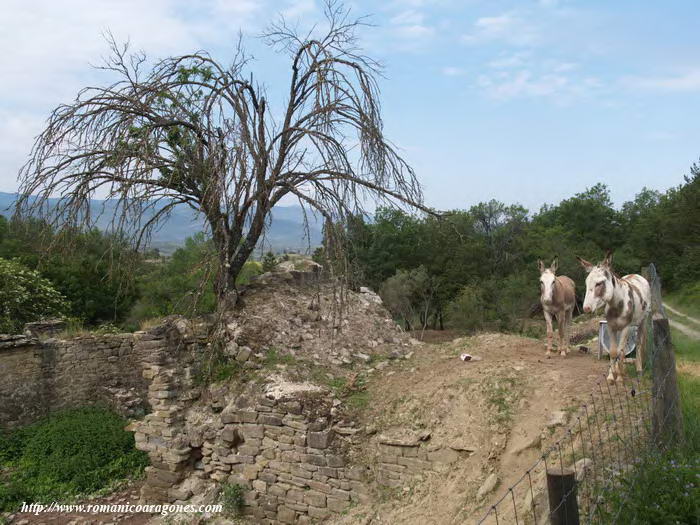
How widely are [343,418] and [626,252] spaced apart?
3806 cm

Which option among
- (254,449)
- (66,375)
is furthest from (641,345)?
(66,375)

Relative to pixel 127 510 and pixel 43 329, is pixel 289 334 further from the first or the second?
pixel 43 329

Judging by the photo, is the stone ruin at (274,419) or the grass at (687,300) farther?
the grass at (687,300)

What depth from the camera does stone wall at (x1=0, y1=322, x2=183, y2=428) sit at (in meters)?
11.6

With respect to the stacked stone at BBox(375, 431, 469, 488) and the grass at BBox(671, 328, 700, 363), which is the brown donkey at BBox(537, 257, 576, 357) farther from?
the grass at BBox(671, 328, 700, 363)

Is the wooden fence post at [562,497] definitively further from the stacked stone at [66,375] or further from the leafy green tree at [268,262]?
the stacked stone at [66,375]

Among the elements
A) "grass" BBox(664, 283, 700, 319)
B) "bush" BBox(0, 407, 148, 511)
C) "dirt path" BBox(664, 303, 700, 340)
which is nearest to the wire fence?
"bush" BBox(0, 407, 148, 511)

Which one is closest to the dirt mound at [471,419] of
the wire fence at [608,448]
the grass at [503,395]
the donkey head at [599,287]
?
the grass at [503,395]

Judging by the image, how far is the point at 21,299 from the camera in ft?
52.5

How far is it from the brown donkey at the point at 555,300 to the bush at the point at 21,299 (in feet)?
46.1

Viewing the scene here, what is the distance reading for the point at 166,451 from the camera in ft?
26.7

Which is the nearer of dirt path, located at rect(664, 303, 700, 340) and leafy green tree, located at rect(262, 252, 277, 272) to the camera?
A: leafy green tree, located at rect(262, 252, 277, 272)

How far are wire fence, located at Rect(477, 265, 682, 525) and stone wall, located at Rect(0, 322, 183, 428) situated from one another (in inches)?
339

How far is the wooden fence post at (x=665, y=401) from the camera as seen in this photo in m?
4.56
